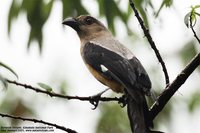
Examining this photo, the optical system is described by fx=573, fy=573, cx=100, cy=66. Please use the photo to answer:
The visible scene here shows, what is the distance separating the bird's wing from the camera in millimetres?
4488

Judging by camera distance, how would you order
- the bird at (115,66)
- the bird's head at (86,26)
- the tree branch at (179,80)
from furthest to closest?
the bird's head at (86,26)
the bird at (115,66)
the tree branch at (179,80)

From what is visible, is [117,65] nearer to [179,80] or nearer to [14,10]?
[179,80]

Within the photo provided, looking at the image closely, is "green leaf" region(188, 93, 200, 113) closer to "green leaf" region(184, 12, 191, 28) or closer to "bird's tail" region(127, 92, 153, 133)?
"bird's tail" region(127, 92, 153, 133)

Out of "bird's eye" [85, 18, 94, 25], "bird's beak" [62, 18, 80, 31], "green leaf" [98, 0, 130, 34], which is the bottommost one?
"green leaf" [98, 0, 130, 34]

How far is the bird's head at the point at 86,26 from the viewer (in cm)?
622

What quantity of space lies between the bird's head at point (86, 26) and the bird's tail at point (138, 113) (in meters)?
1.89

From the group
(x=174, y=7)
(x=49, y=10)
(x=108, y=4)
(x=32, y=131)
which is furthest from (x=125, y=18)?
(x=32, y=131)

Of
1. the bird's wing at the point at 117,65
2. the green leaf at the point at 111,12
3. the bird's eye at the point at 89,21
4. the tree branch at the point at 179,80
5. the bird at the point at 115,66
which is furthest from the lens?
the bird's eye at the point at 89,21

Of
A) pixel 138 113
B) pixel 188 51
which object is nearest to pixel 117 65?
pixel 138 113

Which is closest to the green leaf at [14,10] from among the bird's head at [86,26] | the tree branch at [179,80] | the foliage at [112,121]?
the bird's head at [86,26]

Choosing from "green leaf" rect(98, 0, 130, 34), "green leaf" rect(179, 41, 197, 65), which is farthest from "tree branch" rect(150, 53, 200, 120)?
"green leaf" rect(179, 41, 197, 65)

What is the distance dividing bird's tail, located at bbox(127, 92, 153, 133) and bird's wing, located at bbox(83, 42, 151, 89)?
10cm

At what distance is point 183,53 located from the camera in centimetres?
655

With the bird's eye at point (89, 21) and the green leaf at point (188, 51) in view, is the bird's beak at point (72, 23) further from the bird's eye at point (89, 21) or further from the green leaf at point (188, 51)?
the green leaf at point (188, 51)
